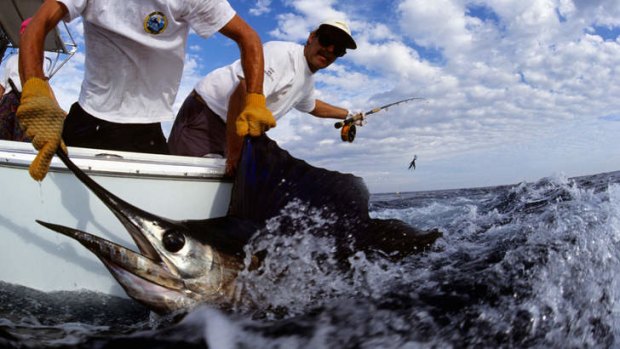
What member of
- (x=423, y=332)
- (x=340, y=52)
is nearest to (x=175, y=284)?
(x=423, y=332)

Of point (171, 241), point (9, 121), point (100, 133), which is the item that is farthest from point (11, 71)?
point (171, 241)

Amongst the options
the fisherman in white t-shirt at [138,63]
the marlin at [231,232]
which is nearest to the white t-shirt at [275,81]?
the fisherman in white t-shirt at [138,63]

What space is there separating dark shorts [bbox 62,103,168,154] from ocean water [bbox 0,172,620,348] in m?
1.06

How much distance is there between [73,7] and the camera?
232 centimetres

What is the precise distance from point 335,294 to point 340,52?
6.58 feet

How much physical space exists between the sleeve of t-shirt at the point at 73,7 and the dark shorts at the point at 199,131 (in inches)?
42.2

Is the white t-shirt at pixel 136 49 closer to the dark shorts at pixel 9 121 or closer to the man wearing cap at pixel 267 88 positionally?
the man wearing cap at pixel 267 88

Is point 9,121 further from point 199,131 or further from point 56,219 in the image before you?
point 56,219

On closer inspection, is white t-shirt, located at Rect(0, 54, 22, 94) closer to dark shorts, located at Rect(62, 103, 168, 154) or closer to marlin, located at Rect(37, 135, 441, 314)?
dark shorts, located at Rect(62, 103, 168, 154)

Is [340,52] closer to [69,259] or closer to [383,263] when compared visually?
[383,263]

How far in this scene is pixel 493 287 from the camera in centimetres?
172

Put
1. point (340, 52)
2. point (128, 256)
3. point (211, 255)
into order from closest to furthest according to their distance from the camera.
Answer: point (128, 256) < point (211, 255) < point (340, 52)

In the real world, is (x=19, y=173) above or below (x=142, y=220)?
above

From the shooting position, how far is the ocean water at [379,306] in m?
1.34
